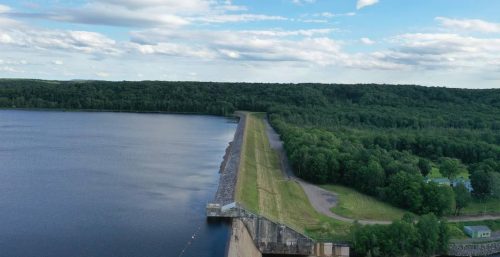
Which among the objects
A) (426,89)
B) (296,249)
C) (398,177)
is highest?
(426,89)

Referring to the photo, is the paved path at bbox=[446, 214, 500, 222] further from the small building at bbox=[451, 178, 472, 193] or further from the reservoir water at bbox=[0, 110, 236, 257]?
the reservoir water at bbox=[0, 110, 236, 257]

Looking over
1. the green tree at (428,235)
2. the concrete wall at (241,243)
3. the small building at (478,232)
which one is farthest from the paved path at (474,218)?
the concrete wall at (241,243)

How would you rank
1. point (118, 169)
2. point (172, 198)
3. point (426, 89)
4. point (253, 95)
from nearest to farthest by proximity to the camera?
point (172, 198), point (118, 169), point (426, 89), point (253, 95)

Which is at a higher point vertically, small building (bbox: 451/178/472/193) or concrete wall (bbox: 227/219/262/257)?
small building (bbox: 451/178/472/193)

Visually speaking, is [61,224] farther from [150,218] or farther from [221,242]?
[221,242]

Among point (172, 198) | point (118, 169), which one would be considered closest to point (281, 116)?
point (118, 169)

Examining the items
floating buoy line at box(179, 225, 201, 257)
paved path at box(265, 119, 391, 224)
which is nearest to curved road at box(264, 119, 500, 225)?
paved path at box(265, 119, 391, 224)

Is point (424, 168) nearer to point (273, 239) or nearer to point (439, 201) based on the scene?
point (439, 201)
